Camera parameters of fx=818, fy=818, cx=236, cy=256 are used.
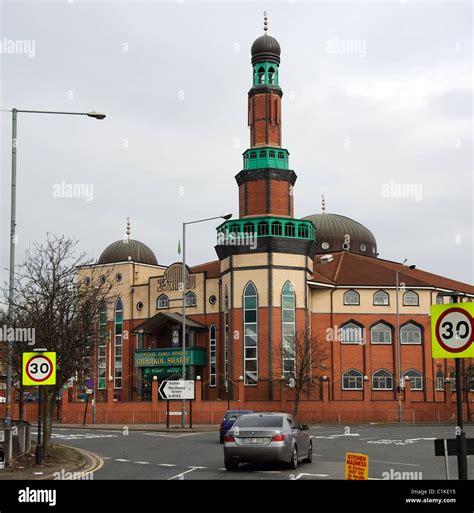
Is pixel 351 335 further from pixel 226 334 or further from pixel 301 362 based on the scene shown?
pixel 301 362

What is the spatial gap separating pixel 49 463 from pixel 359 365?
46.4 m

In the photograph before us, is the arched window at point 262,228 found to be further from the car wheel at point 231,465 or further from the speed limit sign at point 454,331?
the speed limit sign at point 454,331

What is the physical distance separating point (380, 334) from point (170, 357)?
55.1 feet

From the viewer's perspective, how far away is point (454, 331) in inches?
464

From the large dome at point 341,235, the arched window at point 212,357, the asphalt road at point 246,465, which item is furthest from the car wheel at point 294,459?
the large dome at point 341,235

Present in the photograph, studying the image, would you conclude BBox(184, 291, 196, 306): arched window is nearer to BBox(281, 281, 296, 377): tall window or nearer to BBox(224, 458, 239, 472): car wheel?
BBox(281, 281, 296, 377): tall window

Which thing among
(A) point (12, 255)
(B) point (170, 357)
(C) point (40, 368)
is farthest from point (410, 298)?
(C) point (40, 368)

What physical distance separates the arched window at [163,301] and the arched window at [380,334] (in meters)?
17.0

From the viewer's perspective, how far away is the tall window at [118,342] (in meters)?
69.9

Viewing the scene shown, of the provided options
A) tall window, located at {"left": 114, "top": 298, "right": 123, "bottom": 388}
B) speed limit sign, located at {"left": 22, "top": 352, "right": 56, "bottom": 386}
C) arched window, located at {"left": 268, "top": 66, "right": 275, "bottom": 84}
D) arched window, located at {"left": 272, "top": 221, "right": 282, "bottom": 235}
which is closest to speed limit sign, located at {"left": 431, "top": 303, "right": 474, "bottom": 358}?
speed limit sign, located at {"left": 22, "top": 352, "right": 56, "bottom": 386}

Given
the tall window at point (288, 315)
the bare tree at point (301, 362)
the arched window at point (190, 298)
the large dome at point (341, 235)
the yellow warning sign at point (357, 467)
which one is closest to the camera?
the yellow warning sign at point (357, 467)

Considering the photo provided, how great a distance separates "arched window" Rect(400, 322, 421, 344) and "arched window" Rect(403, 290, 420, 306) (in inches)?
63.0
